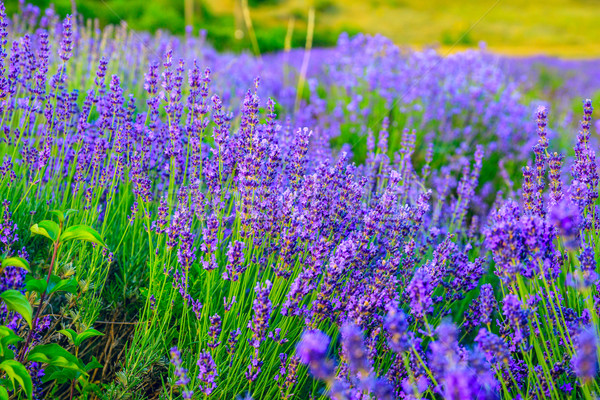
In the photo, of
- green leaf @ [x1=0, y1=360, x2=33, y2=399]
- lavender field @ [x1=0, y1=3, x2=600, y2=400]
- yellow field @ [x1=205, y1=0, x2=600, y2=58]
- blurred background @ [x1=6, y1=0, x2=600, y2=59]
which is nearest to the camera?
green leaf @ [x1=0, y1=360, x2=33, y2=399]

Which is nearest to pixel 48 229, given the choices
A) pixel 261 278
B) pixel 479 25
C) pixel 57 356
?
pixel 57 356

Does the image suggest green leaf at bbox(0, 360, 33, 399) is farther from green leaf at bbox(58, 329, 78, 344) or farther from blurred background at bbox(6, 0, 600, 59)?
blurred background at bbox(6, 0, 600, 59)

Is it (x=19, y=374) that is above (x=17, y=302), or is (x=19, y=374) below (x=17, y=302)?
below

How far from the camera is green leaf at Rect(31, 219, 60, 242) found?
139 cm

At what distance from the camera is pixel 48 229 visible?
142 centimetres

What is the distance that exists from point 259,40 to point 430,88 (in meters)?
6.99

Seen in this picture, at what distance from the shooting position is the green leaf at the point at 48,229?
139 cm

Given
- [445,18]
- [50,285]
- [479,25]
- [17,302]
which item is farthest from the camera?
[445,18]

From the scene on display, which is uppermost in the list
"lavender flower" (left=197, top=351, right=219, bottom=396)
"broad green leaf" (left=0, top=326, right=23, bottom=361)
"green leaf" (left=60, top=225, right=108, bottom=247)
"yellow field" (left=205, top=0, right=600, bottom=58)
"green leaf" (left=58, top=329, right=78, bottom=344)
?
"yellow field" (left=205, top=0, right=600, bottom=58)

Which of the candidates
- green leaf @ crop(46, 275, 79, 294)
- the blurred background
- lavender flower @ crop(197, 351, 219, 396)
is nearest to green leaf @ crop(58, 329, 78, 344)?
green leaf @ crop(46, 275, 79, 294)

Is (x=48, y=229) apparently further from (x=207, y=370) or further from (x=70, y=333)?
(x=207, y=370)

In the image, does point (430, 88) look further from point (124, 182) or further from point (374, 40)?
point (124, 182)

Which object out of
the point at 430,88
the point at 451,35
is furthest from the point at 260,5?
the point at 430,88

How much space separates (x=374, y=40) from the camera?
19.0 ft
